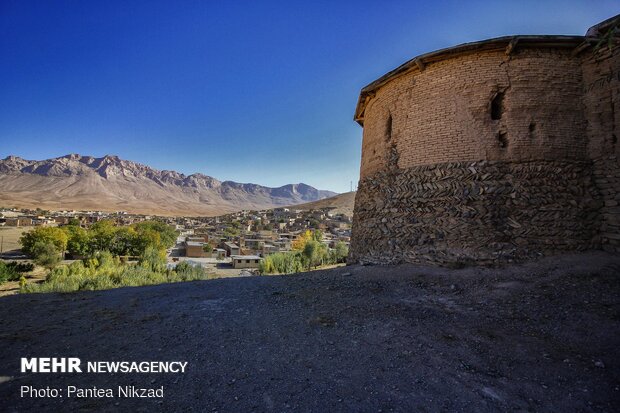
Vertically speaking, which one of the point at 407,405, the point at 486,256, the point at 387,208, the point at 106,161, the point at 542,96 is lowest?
the point at 407,405

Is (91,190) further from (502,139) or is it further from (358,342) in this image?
(358,342)

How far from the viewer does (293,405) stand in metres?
2.79

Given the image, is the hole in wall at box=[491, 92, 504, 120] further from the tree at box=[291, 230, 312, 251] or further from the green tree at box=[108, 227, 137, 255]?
the green tree at box=[108, 227, 137, 255]

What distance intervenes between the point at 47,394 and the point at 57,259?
114 ft

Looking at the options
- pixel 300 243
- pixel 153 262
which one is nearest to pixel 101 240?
pixel 153 262

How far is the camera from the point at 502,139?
25.7ft

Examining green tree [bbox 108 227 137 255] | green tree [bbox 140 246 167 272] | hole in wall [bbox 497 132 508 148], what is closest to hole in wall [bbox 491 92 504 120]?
hole in wall [bbox 497 132 508 148]

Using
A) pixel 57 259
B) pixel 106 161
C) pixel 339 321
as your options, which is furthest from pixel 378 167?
pixel 106 161

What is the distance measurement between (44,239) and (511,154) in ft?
129

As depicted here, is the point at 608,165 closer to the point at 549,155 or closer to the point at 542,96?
the point at 549,155

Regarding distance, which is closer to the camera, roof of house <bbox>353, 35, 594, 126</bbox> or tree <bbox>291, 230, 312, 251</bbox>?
roof of house <bbox>353, 35, 594, 126</bbox>

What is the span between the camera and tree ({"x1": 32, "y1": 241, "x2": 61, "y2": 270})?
1110 inches

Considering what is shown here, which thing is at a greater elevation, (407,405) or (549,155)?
(549,155)

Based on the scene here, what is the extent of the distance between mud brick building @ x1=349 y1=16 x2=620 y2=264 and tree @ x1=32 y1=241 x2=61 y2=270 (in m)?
33.6
